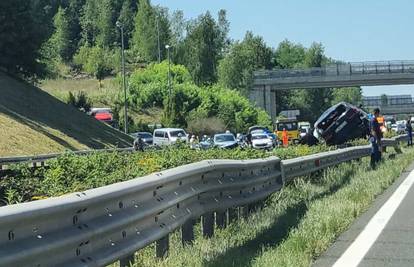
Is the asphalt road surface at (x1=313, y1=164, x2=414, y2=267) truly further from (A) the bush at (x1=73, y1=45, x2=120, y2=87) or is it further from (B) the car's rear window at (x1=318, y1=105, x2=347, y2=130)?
(A) the bush at (x1=73, y1=45, x2=120, y2=87)

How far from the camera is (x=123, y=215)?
595 cm

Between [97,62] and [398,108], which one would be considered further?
[398,108]

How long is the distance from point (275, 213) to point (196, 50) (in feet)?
308

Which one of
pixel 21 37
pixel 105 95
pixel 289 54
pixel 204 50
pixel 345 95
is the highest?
pixel 289 54

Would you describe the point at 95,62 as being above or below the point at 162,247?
above

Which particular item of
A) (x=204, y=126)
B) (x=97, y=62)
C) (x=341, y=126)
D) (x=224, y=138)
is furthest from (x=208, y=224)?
(x=97, y=62)

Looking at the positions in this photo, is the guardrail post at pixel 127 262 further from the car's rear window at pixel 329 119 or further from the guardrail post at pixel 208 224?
the car's rear window at pixel 329 119

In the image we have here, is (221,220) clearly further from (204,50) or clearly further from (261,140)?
(204,50)

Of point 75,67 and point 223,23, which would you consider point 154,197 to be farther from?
point 75,67

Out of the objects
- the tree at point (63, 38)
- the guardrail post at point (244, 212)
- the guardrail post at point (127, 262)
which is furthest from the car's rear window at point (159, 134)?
the tree at point (63, 38)

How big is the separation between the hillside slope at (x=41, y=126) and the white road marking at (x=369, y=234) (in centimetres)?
2456

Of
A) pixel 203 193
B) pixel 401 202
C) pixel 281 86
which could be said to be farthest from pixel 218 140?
pixel 281 86

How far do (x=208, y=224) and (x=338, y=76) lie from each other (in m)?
83.5

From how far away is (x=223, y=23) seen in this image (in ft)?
373
